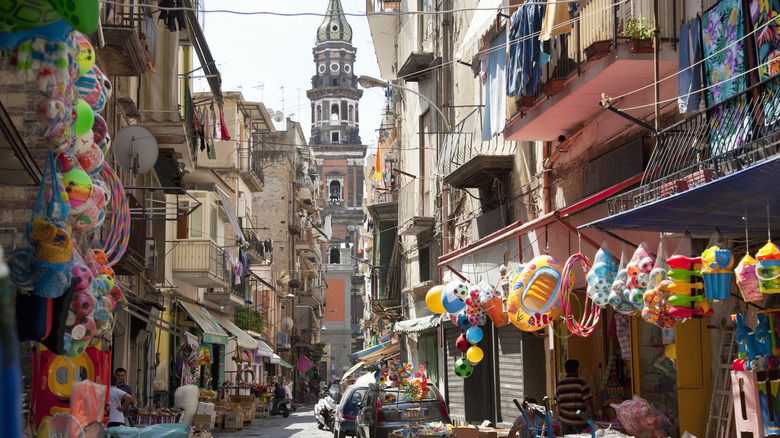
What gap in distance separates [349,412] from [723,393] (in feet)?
40.1

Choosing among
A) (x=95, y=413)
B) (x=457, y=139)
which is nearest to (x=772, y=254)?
(x=95, y=413)

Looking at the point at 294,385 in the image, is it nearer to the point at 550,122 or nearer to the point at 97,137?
the point at 550,122

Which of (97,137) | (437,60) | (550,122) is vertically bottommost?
(97,137)

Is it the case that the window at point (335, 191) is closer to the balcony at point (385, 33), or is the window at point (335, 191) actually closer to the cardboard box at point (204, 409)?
the balcony at point (385, 33)

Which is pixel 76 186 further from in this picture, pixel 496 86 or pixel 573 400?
pixel 496 86

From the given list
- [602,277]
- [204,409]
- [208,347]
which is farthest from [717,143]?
[208,347]

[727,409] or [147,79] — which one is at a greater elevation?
[147,79]

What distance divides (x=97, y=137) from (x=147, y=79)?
964 cm

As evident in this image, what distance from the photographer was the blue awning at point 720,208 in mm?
8109

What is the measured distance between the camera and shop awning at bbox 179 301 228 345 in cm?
2759

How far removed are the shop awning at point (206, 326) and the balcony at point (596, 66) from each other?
49.9 feet

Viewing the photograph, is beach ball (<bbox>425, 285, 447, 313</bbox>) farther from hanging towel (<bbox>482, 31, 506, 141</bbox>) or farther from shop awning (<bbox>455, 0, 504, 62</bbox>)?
shop awning (<bbox>455, 0, 504, 62</bbox>)

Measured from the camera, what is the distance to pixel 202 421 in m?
22.5

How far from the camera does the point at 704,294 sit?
9.43 m
